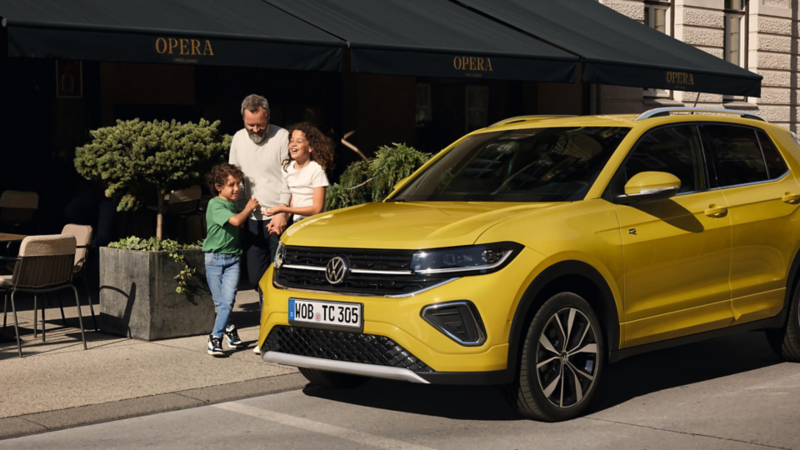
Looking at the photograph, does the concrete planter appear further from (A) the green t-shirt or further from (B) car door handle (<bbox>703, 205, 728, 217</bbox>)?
(B) car door handle (<bbox>703, 205, 728, 217</bbox>)

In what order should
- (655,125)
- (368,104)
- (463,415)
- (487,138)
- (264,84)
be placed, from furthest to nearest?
(368,104) < (264,84) < (487,138) < (655,125) < (463,415)

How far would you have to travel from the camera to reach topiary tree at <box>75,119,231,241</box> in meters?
8.23

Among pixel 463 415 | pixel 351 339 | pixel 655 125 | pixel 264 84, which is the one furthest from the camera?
pixel 264 84

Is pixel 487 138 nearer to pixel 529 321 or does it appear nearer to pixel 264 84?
pixel 529 321

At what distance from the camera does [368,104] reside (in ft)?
51.3

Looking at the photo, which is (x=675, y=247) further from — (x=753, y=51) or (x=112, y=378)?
(x=753, y=51)

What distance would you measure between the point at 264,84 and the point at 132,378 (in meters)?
7.78

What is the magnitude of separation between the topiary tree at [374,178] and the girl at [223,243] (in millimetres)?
2547

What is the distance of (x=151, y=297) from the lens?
8336 millimetres

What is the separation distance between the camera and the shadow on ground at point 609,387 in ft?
20.6

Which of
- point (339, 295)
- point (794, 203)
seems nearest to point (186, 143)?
point (339, 295)

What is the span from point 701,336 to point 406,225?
210 centimetres

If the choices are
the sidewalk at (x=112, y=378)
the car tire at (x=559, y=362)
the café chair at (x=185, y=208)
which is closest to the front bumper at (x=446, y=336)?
the car tire at (x=559, y=362)

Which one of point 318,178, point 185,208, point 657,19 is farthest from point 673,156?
point 657,19
